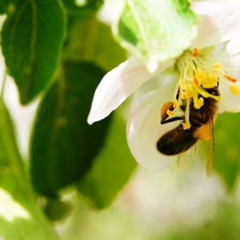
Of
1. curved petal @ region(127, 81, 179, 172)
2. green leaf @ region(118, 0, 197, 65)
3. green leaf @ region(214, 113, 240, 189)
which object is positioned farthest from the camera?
green leaf @ region(214, 113, 240, 189)

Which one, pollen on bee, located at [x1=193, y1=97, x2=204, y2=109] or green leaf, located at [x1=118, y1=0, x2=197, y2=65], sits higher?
green leaf, located at [x1=118, y1=0, x2=197, y2=65]

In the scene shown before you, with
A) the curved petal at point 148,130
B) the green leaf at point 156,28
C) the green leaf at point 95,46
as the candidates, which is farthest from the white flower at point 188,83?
the green leaf at point 95,46

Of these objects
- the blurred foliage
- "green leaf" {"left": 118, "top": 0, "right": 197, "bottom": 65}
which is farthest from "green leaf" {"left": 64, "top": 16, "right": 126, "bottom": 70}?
"green leaf" {"left": 118, "top": 0, "right": 197, "bottom": 65}

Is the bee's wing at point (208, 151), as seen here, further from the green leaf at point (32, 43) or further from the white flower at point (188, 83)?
the green leaf at point (32, 43)

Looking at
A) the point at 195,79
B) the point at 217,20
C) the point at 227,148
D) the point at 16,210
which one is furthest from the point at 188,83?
the point at 227,148

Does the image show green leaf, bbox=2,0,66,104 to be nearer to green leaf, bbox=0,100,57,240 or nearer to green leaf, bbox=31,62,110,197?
green leaf, bbox=0,100,57,240

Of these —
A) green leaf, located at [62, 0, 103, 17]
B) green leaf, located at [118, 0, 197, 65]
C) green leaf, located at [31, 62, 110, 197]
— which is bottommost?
green leaf, located at [31, 62, 110, 197]

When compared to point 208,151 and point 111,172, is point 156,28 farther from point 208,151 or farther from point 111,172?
point 111,172
